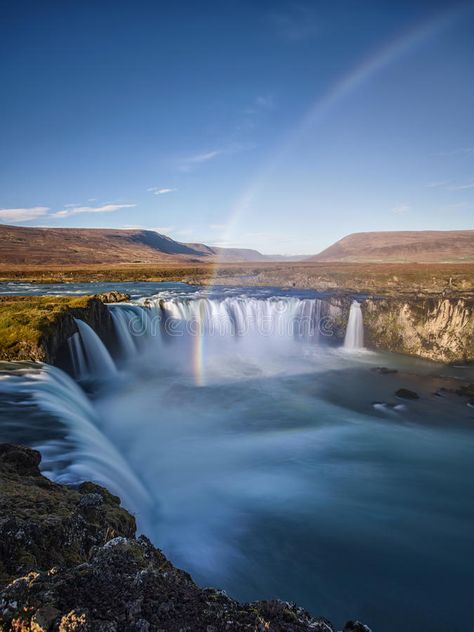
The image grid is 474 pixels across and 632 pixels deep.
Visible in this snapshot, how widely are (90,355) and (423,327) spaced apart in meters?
19.6

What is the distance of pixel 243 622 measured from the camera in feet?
9.15

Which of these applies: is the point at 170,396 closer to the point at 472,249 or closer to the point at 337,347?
the point at 337,347

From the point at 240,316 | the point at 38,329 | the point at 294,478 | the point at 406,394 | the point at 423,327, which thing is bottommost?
the point at 294,478

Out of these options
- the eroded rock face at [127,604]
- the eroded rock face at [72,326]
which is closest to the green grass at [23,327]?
the eroded rock face at [72,326]

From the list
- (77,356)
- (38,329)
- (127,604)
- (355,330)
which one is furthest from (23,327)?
(355,330)

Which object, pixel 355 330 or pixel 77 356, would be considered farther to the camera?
pixel 355 330

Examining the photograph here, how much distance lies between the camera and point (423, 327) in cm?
2339

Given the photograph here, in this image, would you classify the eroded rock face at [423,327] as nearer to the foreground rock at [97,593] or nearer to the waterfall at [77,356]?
the waterfall at [77,356]

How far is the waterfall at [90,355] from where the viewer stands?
17.5m

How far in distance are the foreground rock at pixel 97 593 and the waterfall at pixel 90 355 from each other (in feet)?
45.8

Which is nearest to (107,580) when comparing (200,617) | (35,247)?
(200,617)

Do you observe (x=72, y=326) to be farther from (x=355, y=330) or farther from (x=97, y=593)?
(x=355, y=330)

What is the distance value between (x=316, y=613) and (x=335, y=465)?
5389mm

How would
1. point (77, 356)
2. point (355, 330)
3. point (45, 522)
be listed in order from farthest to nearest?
point (355, 330) < point (77, 356) < point (45, 522)
